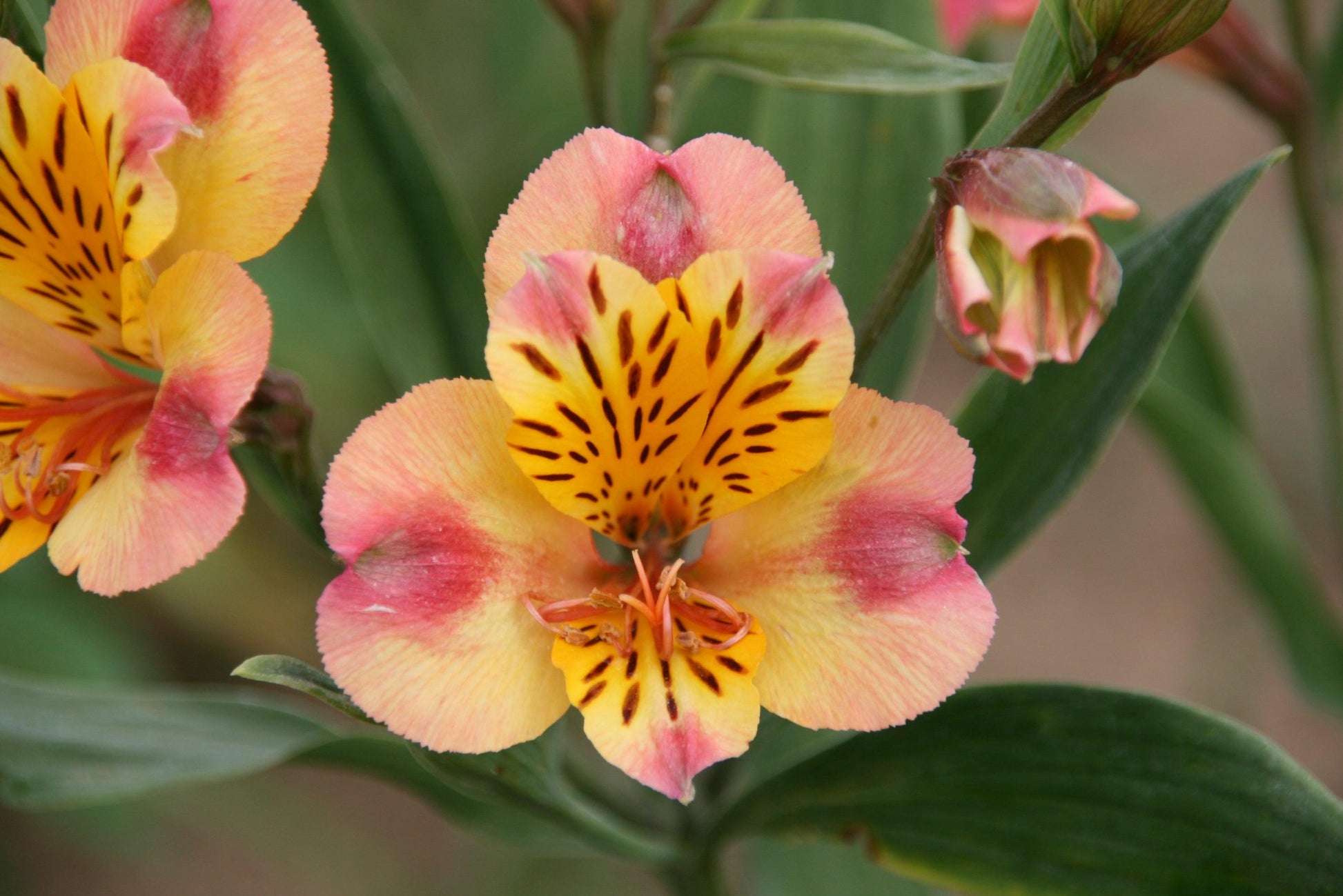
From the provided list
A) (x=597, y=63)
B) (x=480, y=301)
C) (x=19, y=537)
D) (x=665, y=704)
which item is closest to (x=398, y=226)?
(x=480, y=301)

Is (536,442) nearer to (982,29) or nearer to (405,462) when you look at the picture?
(405,462)

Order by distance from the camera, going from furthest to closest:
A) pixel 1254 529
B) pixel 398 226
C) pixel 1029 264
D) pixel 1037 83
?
pixel 1254 529 < pixel 398 226 < pixel 1037 83 < pixel 1029 264

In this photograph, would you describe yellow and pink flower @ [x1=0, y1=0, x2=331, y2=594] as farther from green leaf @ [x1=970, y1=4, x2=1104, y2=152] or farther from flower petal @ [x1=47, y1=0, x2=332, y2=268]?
green leaf @ [x1=970, y1=4, x2=1104, y2=152]

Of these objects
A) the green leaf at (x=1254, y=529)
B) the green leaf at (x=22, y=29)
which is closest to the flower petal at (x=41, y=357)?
the green leaf at (x=22, y=29)

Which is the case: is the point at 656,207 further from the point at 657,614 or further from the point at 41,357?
the point at 41,357

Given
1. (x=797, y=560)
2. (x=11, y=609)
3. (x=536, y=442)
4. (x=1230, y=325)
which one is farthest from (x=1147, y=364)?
(x=1230, y=325)

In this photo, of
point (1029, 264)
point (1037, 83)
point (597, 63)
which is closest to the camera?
point (1029, 264)

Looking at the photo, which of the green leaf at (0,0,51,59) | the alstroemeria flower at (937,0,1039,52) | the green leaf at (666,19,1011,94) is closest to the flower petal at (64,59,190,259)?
the green leaf at (0,0,51,59)
